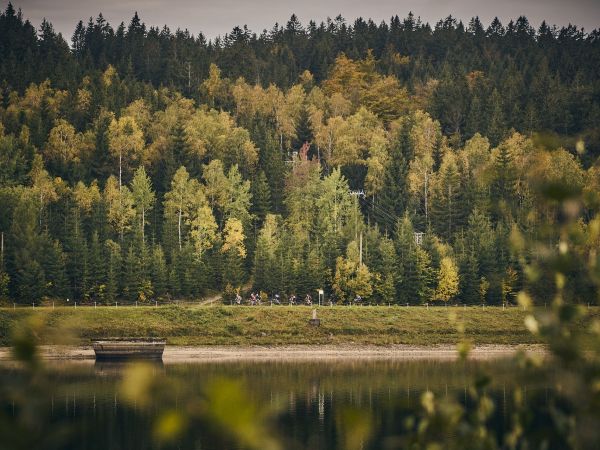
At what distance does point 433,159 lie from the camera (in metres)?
140

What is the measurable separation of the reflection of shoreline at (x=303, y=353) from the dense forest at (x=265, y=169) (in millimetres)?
8736

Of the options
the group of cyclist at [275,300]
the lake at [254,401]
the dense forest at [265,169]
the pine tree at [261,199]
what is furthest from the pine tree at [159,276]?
the pine tree at [261,199]

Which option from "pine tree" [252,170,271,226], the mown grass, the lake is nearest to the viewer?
the lake

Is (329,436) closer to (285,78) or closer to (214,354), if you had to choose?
(214,354)

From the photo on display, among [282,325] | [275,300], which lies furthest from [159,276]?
[282,325]

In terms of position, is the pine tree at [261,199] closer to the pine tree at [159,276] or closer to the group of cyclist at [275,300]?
the group of cyclist at [275,300]

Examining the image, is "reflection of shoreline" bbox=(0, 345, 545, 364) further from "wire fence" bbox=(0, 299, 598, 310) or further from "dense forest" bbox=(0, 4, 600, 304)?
"dense forest" bbox=(0, 4, 600, 304)

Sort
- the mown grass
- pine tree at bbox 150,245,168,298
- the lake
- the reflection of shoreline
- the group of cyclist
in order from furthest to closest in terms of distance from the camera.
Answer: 1. pine tree at bbox 150,245,168,298
2. the group of cyclist
3. the mown grass
4. the reflection of shoreline
5. the lake

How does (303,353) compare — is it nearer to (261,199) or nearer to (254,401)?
(261,199)

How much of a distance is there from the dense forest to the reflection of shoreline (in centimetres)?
874

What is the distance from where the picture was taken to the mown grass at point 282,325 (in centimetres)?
8662

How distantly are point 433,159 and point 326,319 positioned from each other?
53462 millimetres

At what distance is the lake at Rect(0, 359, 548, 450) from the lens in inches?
255

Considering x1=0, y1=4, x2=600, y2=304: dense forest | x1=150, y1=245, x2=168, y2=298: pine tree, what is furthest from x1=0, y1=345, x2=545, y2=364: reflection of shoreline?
x1=150, y1=245, x2=168, y2=298: pine tree
